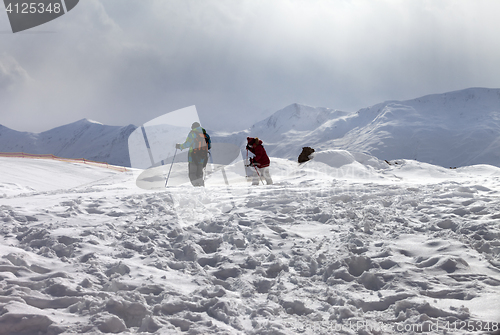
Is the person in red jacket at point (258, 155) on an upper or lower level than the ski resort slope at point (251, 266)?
upper

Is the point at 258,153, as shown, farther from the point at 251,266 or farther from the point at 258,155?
the point at 251,266

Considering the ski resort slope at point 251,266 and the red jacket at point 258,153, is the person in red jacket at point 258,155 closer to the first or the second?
the red jacket at point 258,153

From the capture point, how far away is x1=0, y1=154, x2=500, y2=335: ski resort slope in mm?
2830

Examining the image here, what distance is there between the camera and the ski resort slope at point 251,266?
2830 millimetres

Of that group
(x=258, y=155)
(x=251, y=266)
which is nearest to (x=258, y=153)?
(x=258, y=155)

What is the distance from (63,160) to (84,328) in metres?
25.7

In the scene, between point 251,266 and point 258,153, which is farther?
point 258,153

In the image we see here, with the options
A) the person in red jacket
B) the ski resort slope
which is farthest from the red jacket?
the ski resort slope

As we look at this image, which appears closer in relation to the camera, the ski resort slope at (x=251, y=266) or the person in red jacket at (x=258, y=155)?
the ski resort slope at (x=251, y=266)

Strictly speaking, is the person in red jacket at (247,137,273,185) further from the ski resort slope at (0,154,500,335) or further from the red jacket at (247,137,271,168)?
the ski resort slope at (0,154,500,335)

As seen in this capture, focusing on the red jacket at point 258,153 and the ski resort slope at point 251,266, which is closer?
the ski resort slope at point 251,266

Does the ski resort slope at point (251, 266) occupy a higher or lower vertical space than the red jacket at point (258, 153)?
lower

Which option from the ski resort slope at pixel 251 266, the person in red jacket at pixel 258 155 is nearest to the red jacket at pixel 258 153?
the person in red jacket at pixel 258 155

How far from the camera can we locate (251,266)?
3.91 m
